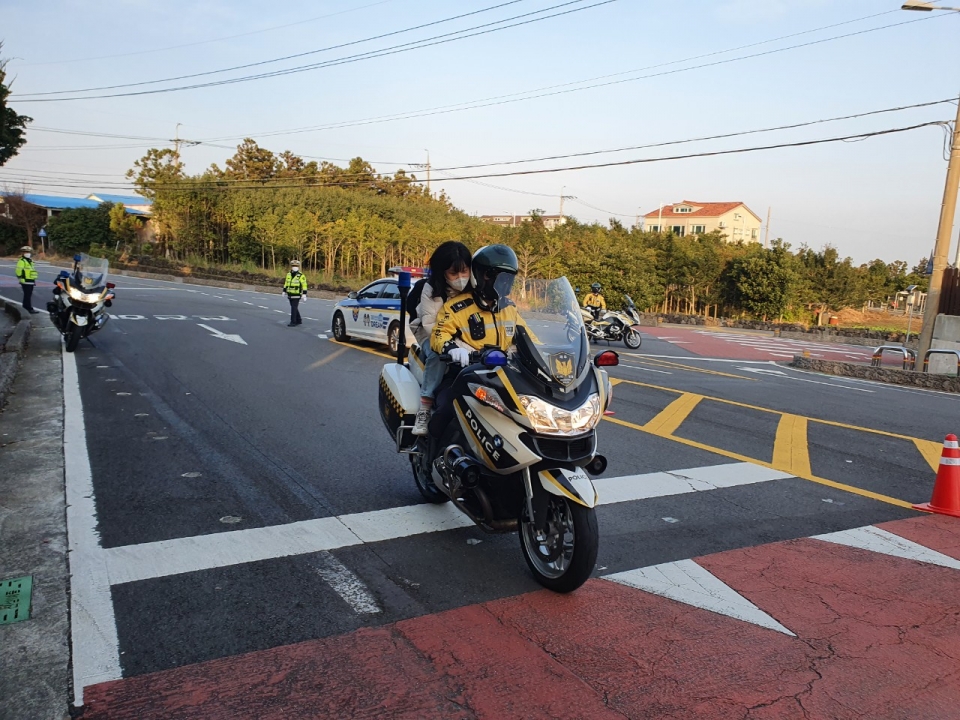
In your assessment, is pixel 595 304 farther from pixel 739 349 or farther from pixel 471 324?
pixel 471 324

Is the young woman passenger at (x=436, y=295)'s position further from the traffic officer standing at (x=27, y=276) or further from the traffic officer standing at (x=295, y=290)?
the traffic officer standing at (x=27, y=276)

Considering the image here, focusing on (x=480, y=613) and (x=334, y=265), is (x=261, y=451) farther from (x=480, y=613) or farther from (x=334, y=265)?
(x=334, y=265)

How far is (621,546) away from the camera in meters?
5.16

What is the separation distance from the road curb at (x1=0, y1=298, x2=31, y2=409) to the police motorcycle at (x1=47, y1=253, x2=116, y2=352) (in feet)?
2.41

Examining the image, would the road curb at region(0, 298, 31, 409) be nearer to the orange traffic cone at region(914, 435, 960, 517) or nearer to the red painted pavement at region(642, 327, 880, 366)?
the orange traffic cone at region(914, 435, 960, 517)

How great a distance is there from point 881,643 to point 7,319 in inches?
768

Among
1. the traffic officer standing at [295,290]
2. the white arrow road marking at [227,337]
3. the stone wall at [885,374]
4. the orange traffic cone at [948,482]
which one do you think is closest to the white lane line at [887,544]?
the orange traffic cone at [948,482]

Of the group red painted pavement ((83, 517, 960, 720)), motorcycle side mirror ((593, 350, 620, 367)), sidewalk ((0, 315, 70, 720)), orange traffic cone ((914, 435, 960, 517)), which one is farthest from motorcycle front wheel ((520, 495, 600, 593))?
orange traffic cone ((914, 435, 960, 517))

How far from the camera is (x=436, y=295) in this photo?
5387 millimetres

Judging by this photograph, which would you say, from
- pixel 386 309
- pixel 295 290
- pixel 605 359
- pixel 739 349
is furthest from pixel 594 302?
pixel 605 359

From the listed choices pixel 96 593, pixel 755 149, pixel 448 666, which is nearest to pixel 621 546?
pixel 448 666

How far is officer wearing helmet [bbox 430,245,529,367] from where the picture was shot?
4.93 meters

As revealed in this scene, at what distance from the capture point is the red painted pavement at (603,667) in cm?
323

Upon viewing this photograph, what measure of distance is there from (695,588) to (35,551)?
4.05m
